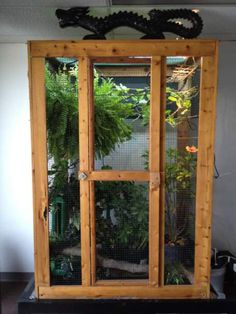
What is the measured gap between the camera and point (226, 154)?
9.96 ft

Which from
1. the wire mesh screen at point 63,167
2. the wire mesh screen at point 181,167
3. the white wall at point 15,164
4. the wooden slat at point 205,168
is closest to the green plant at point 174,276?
the wire mesh screen at point 181,167

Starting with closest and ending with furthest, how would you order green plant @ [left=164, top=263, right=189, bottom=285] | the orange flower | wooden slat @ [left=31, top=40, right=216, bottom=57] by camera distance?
wooden slat @ [left=31, top=40, right=216, bottom=57] < the orange flower < green plant @ [left=164, top=263, right=189, bottom=285]

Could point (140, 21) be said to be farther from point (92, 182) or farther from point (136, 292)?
point (136, 292)

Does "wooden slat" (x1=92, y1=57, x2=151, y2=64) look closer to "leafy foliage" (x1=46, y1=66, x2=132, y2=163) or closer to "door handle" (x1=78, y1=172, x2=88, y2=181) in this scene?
"leafy foliage" (x1=46, y1=66, x2=132, y2=163)

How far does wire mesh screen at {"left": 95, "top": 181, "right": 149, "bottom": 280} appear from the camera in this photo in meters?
2.26

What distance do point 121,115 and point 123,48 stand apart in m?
0.47

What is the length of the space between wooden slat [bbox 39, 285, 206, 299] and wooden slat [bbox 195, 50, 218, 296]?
0.10 metres

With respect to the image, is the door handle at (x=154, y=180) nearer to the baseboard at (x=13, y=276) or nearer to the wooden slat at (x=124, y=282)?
the wooden slat at (x=124, y=282)

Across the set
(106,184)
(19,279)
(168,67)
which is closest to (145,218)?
(106,184)

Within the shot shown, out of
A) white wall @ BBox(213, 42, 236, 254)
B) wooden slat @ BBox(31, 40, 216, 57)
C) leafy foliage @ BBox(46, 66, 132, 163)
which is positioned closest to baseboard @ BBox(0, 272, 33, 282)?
leafy foliage @ BBox(46, 66, 132, 163)

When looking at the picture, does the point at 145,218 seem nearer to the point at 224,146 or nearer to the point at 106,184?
the point at 106,184

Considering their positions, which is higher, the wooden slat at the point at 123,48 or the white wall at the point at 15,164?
the wooden slat at the point at 123,48

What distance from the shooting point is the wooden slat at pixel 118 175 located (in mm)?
2205

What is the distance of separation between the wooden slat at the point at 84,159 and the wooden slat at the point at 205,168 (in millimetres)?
830
